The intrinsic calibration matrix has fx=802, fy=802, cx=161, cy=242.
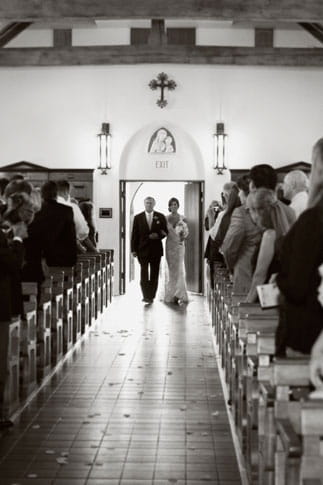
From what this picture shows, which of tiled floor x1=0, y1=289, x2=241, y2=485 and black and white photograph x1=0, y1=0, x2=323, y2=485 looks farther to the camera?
tiled floor x1=0, y1=289, x2=241, y2=485

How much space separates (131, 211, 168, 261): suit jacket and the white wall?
227 centimetres

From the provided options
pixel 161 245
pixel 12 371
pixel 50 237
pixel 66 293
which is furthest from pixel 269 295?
pixel 161 245

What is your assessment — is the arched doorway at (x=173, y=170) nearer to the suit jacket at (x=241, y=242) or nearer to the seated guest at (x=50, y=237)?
the seated guest at (x=50, y=237)

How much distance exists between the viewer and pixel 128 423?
5941mm

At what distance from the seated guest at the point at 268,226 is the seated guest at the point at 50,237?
289cm

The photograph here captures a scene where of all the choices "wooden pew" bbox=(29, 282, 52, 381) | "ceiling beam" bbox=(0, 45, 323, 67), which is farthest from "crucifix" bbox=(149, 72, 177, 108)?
"wooden pew" bbox=(29, 282, 52, 381)

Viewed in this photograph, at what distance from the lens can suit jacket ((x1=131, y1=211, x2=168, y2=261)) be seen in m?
14.0

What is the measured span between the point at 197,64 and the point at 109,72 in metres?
1.74

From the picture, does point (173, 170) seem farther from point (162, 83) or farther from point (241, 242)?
point (241, 242)

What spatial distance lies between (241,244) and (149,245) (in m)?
7.44

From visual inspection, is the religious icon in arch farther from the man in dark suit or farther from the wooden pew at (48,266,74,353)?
the wooden pew at (48,266,74,353)

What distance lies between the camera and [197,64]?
1563 centimetres

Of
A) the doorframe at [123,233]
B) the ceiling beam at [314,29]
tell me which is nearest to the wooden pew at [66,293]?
the doorframe at [123,233]

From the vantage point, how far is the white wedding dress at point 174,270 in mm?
14101
